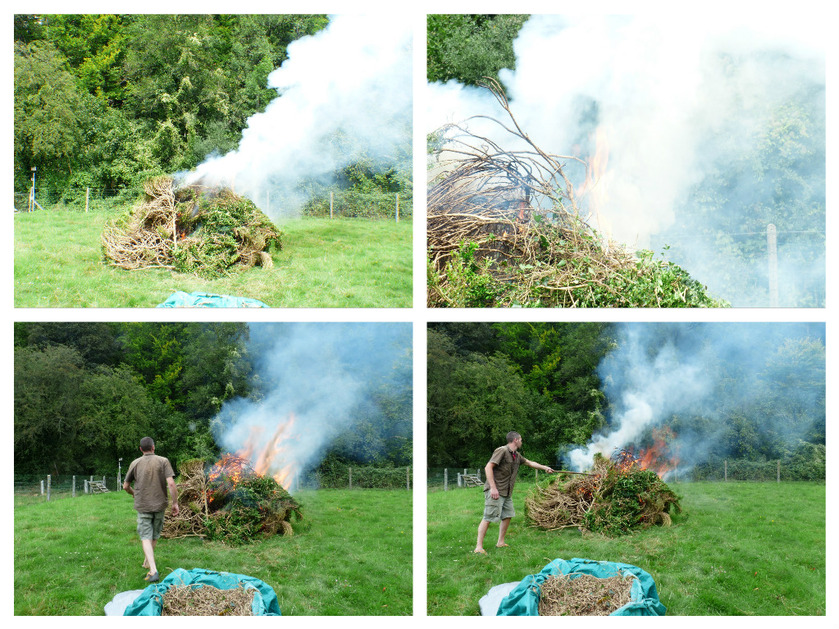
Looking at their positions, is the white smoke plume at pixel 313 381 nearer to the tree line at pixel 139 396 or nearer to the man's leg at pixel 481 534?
the tree line at pixel 139 396

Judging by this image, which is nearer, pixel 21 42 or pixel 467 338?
pixel 467 338

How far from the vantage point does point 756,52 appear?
252 inches

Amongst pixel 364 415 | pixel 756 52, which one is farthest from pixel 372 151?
pixel 756 52

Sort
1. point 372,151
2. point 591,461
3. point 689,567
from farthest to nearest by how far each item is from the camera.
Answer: point 372,151 → point 591,461 → point 689,567

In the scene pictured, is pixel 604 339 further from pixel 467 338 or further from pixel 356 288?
pixel 356 288

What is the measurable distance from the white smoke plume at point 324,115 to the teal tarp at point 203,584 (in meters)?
3.75

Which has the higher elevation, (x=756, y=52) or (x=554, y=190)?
(x=756, y=52)

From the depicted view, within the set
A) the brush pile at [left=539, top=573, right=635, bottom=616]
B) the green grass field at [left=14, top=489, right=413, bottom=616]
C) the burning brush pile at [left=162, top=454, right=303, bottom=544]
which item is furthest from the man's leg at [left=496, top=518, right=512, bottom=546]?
the burning brush pile at [left=162, top=454, right=303, bottom=544]

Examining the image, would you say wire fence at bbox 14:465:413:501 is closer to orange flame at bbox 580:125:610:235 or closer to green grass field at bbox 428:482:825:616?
green grass field at bbox 428:482:825:616

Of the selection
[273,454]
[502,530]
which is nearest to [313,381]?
[273,454]

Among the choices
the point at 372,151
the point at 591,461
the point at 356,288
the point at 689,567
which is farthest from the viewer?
the point at 372,151

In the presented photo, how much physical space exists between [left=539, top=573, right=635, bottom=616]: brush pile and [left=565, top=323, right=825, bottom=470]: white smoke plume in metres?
1.15

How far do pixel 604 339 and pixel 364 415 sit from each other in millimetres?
2402

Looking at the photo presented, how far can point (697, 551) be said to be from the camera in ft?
18.8
